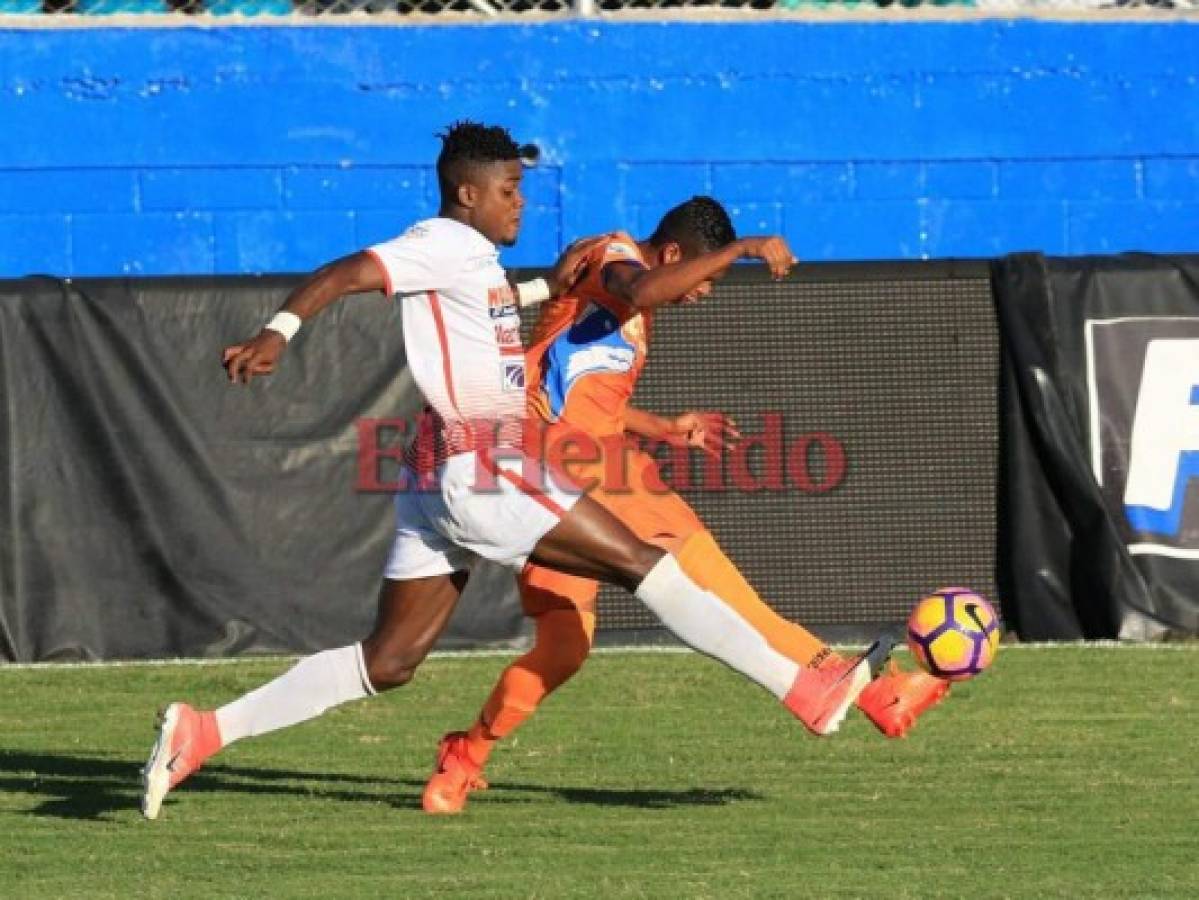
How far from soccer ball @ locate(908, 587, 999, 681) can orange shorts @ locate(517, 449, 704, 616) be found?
0.82m

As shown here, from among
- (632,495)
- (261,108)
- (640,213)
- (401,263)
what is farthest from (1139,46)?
(401,263)

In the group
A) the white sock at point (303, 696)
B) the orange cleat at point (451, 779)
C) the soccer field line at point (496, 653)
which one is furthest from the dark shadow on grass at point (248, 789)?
the soccer field line at point (496, 653)

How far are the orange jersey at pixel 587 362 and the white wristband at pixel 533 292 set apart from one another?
0.11 m

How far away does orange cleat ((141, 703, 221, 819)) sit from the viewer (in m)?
7.42

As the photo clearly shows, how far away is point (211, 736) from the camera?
25.0 feet

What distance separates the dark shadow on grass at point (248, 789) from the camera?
8039mm

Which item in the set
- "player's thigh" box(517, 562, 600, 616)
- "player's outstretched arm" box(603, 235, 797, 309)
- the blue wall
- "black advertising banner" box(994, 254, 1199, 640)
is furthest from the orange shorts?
the blue wall

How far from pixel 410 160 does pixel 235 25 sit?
1.23 metres

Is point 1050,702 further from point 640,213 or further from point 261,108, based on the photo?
point 261,108

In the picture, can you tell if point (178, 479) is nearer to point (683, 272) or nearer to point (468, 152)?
point (468, 152)

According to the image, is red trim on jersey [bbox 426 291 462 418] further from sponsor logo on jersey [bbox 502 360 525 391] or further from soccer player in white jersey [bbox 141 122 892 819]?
sponsor logo on jersey [bbox 502 360 525 391]

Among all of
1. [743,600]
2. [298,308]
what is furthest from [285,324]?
[743,600]

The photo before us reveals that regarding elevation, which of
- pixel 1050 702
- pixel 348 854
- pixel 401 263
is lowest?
pixel 1050 702

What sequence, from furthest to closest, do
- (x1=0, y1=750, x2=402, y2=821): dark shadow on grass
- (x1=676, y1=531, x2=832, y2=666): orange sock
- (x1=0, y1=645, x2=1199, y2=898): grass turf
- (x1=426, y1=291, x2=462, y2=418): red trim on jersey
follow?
(x1=0, y1=750, x2=402, y2=821): dark shadow on grass, (x1=676, y1=531, x2=832, y2=666): orange sock, (x1=426, y1=291, x2=462, y2=418): red trim on jersey, (x1=0, y1=645, x2=1199, y2=898): grass turf
